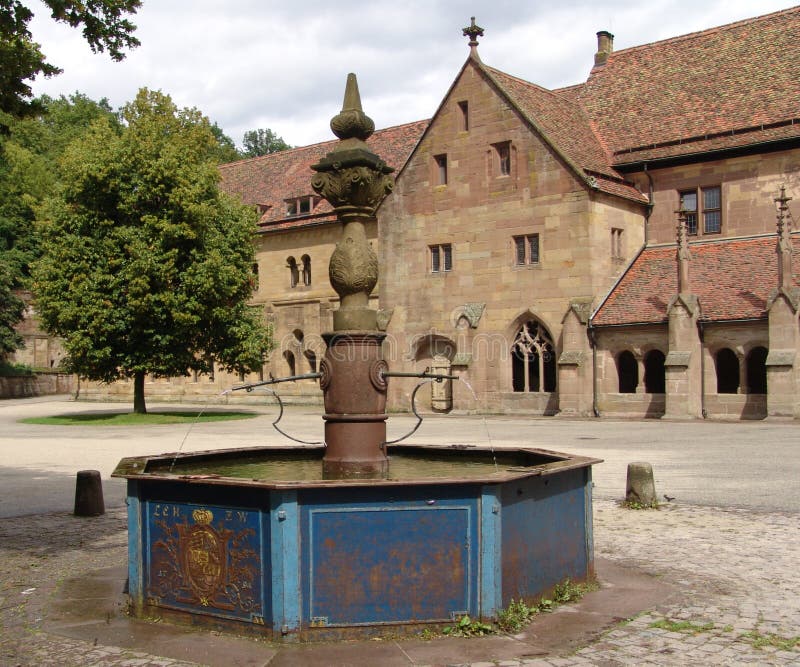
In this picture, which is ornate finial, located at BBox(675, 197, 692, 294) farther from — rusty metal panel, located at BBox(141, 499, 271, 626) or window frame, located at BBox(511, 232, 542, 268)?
rusty metal panel, located at BBox(141, 499, 271, 626)

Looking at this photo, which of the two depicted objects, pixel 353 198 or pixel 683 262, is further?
pixel 683 262

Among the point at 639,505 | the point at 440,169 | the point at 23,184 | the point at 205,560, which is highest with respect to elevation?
the point at 23,184

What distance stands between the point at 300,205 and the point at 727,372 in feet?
87.5

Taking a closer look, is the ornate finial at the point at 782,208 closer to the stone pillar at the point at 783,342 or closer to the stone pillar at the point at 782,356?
the stone pillar at the point at 783,342

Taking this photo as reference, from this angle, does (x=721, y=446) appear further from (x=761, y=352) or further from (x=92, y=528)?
(x=92, y=528)

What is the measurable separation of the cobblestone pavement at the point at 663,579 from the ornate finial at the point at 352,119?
15.8 feet

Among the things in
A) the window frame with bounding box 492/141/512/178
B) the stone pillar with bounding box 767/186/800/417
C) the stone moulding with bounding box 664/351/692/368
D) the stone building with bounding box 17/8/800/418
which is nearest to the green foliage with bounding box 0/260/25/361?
the stone building with bounding box 17/8/800/418

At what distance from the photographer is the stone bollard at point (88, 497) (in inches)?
502

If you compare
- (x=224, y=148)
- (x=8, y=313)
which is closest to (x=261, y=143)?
(x=224, y=148)

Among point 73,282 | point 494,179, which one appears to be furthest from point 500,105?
point 73,282

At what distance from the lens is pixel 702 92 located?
38.2 m

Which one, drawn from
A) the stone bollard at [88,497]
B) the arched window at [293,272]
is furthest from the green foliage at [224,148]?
the stone bollard at [88,497]

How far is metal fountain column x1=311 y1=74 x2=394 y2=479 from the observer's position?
794cm

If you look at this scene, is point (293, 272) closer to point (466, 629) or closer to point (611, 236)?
point (611, 236)
